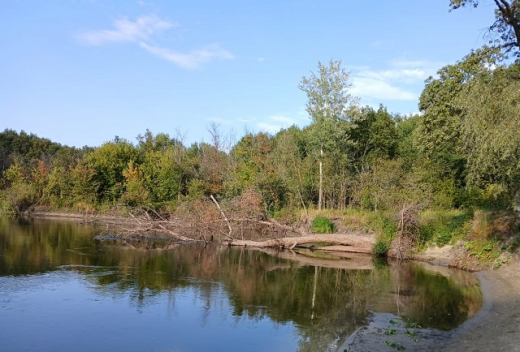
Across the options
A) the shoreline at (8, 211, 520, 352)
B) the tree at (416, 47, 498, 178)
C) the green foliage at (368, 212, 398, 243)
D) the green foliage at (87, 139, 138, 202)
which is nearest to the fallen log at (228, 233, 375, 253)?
the green foliage at (368, 212, 398, 243)

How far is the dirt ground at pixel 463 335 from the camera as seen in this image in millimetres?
10375

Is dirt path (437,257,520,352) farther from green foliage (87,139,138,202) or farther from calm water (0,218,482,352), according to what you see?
green foliage (87,139,138,202)

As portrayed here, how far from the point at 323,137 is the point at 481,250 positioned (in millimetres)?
15880

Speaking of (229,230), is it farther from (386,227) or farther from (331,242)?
(386,227)

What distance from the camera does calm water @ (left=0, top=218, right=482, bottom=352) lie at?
459 inches

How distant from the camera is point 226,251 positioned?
2769cm

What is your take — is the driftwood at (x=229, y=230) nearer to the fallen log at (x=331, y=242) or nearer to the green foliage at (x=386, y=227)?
the fallen log at (x=331, y=242)

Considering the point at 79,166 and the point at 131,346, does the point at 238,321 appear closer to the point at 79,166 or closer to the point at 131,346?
the point at 131,346

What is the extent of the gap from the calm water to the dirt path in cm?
57

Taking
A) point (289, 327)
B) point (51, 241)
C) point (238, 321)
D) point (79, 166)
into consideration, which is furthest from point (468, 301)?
point (79, 166)

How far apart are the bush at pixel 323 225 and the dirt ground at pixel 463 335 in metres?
15.2

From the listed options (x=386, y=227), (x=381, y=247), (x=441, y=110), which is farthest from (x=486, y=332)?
(x=441, y=110)

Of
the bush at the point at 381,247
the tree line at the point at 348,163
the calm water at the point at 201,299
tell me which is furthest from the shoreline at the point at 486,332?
the bush at the point at 381,247

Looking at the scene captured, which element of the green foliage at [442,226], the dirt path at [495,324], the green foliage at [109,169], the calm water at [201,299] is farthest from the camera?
the green foliage at [109,169]
